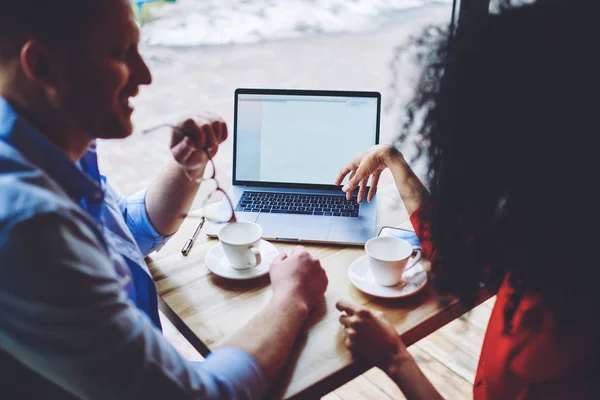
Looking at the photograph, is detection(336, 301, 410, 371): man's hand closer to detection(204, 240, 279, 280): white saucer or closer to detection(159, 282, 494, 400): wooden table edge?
detection(159, 282, 494, 400): wooden table edge

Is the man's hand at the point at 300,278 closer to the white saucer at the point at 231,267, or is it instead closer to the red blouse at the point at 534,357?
the white saucer at the point at 231,267

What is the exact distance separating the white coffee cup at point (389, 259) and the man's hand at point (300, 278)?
10 centimetres

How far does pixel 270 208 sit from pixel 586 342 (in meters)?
0.72

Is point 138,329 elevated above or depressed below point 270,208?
above

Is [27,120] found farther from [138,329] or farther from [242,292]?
[242,292]

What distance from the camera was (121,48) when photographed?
76 cm

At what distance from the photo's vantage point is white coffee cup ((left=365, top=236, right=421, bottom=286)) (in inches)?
36.9

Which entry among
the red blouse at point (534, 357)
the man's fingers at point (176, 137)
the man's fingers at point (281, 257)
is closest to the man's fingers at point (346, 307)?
the man's fingers at point (281, 257)

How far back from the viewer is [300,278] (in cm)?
92

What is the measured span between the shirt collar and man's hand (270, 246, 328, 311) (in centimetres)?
38

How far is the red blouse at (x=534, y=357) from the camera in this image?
799mm

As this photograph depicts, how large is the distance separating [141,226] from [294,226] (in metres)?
0.34

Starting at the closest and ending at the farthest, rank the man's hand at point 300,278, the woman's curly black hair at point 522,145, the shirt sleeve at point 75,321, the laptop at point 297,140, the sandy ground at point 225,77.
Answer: the shirt sleeve at point 75,321
the woman's curly black hair at point 522,145
the man's hand at point 300,278
the laptop at point 297,140
the sandy ground at point 225,77

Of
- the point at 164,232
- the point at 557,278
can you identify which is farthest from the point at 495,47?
the point at 164,232
